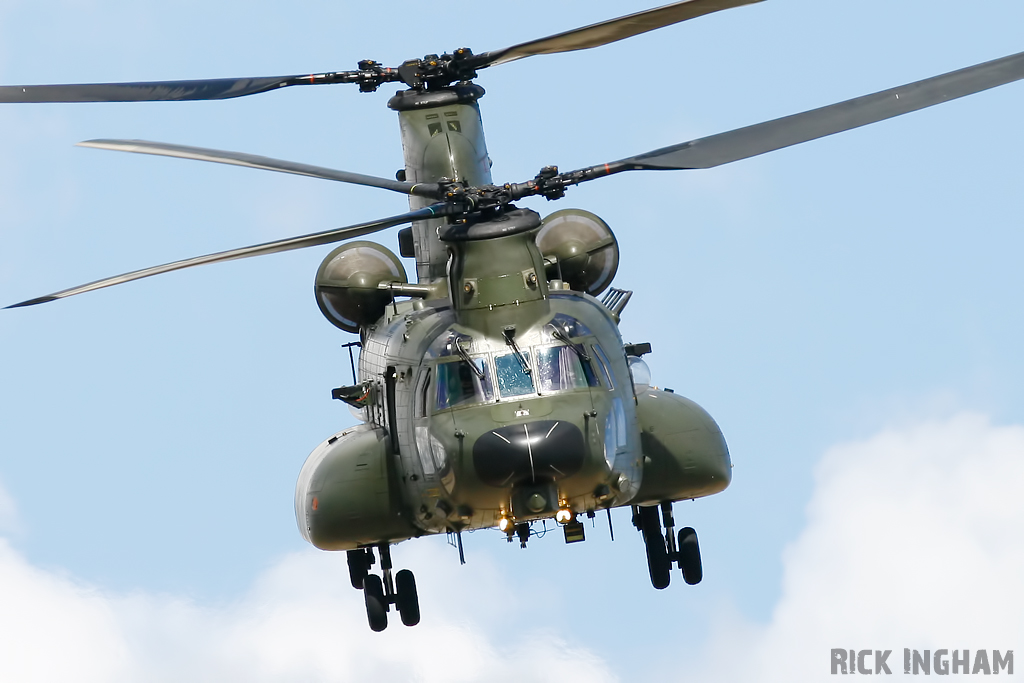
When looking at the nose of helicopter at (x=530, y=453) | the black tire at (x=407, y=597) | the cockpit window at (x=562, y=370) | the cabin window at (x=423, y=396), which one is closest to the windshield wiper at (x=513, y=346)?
the cockpit window at (x=562, y=370)

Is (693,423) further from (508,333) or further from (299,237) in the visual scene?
(299,237)

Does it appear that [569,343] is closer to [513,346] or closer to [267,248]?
[513,346]

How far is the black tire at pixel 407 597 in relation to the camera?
78.1 ft

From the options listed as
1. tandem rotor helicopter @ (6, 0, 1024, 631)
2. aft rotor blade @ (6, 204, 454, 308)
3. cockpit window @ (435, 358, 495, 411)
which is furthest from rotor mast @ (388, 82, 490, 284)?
cockpit window @ (435, 358, 495, 411)

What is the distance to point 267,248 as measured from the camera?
64.1 feet

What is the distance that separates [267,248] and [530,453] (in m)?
3.63

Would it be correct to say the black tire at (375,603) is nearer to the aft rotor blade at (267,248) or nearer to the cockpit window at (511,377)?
the cockpit window at (511,377)

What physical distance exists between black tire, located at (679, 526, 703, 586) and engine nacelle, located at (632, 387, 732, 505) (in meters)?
1.00

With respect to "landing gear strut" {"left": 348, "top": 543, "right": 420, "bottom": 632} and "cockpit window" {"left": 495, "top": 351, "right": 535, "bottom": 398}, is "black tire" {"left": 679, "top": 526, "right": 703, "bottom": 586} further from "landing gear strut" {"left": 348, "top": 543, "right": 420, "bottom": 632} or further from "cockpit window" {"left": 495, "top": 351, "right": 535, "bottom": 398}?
"cockpit window" {"left": 495, "top": 351, "right": 535, "bottom": 398}

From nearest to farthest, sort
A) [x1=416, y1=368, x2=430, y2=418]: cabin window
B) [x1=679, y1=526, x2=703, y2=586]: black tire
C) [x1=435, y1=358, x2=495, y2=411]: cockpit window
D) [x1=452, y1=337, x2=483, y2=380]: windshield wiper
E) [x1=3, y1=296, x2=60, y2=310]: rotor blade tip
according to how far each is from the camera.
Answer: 1. [x1=3, y1=296, x2=60, y2=310]: rotor blade tip
2. [x1=435, y1=358, x2=495, y2=411]: cockpit window
3. [x1=452, y1=337, x2=483, y2=380]: windshield wiper
4. [x1=416, y1=368, x2=430, y2=418]: cabin window
5. [x1=679, y1=526, x2=703, y2=586]: black tire

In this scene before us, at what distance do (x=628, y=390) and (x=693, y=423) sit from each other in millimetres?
2558

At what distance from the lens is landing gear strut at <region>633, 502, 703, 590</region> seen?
2453 centimetres

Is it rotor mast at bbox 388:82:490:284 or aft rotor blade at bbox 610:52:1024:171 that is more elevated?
rotor mast at bbox 388:82:490:284

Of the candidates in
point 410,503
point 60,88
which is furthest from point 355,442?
point 60,88
